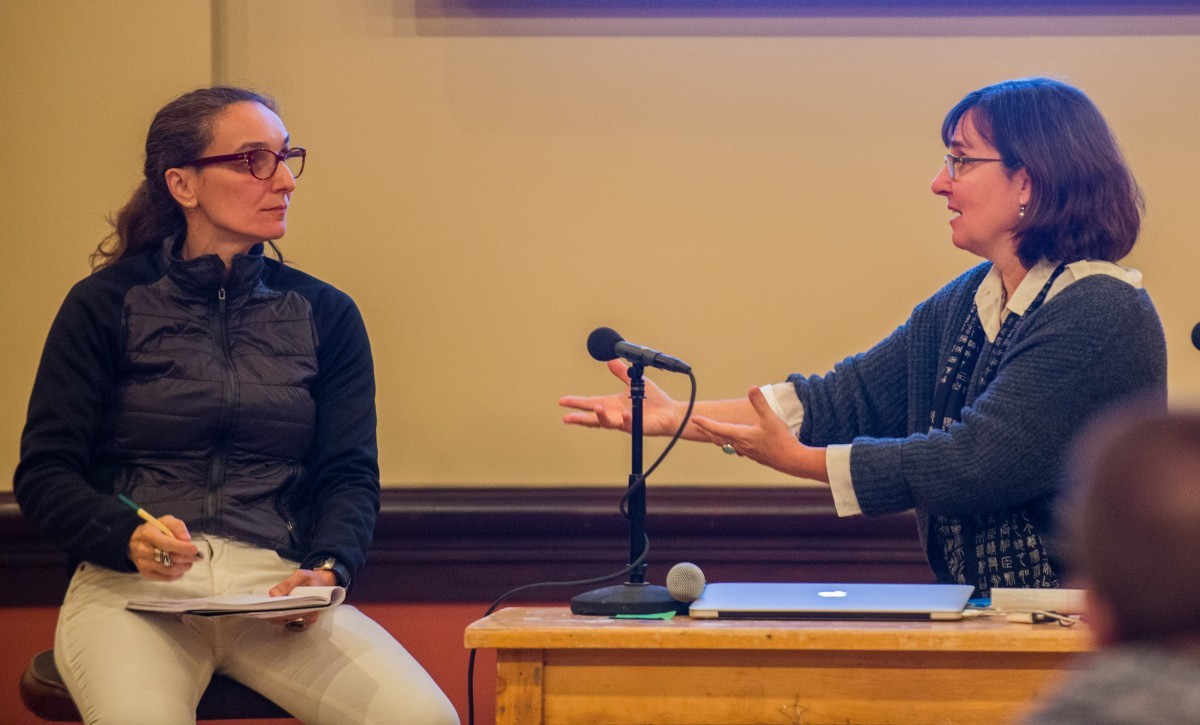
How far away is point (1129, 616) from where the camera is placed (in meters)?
0.72

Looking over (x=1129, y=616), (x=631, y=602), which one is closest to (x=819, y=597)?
(x=631, y=602)

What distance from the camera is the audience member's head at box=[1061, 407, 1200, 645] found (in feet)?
2.30

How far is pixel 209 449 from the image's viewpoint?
212cm

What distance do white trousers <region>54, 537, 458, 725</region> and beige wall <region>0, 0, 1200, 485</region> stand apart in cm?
83

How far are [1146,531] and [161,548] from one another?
152 cm

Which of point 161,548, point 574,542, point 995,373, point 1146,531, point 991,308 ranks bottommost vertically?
point 574,542

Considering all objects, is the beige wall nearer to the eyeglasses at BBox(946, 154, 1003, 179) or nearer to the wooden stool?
the eyeglasses at BBox(946, 154, 1003, 179)

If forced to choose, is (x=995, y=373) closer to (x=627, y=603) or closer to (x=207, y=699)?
(x=627, y=603)

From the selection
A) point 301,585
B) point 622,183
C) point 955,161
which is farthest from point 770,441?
point 622,183

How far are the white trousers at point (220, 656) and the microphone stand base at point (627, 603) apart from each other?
1.04 feet

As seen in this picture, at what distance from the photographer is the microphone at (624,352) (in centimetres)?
179

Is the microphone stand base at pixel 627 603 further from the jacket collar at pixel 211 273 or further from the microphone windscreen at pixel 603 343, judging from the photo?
the jacket collar at pixel 211 273

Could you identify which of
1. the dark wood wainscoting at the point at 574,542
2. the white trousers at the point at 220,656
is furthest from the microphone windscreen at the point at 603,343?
the dark wood wainscoting at the point at 574,542

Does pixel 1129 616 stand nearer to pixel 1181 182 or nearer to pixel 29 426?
pixel 29 426
